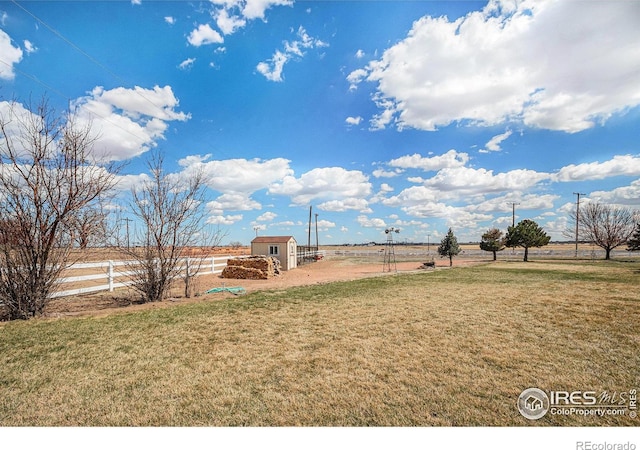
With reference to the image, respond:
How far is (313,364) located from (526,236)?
110ft

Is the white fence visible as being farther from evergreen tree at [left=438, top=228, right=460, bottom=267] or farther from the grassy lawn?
evergreen tree at [left=438, top=228, right=460, bottom=267]

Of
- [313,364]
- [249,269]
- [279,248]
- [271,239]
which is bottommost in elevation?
[249,269]

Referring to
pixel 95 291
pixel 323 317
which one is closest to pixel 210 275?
pixel 95 291

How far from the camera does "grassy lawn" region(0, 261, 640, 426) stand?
9.56 feet

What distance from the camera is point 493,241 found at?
3219 centimetres

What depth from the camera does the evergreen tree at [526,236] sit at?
98.7 ft

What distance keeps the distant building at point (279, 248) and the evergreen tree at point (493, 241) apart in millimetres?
22020

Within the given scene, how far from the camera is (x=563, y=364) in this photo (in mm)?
4035

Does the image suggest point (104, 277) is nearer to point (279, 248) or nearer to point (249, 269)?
point (249, 269)

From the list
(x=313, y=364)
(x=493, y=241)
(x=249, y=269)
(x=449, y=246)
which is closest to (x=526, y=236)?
(x=493, y=241)

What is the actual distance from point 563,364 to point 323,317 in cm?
436

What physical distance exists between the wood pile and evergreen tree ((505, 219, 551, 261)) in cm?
2689

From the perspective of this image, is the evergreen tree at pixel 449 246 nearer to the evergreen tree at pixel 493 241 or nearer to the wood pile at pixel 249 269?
Result: the evergreen tree at pixel 493 241
